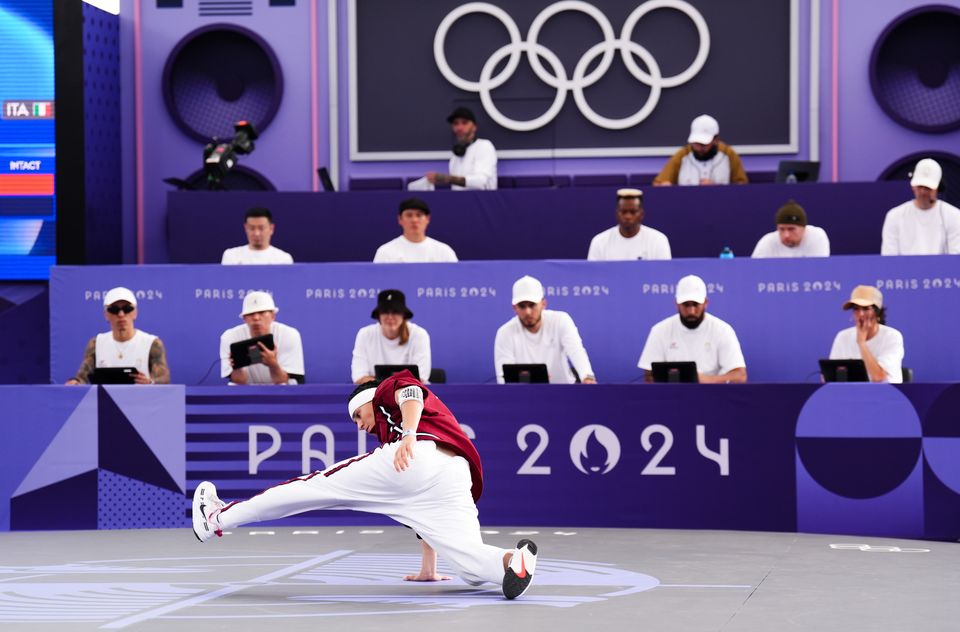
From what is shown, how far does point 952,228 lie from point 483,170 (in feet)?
16.4

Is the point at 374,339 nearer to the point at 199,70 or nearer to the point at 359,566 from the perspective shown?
the point at 359,566

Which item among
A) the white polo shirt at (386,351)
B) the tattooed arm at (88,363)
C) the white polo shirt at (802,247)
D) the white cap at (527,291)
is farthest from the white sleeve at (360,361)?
the white polo shirt at (802,247)

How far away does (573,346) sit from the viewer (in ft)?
36.6

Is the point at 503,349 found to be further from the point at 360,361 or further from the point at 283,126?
the point at 283,126

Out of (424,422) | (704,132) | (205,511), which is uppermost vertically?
(704,132)

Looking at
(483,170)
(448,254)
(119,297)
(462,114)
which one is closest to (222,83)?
(462,114)

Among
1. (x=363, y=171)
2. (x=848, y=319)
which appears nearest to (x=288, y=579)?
(x=848, y=319)

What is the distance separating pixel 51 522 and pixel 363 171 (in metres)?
7.32

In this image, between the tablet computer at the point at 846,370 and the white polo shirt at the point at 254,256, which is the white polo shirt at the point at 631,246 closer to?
the tablet computer at the point at 846,370

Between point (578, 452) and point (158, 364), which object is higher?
point (158, 364)

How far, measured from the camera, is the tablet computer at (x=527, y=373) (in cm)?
1046

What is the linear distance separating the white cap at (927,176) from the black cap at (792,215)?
109cm

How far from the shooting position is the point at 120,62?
16.7 meters

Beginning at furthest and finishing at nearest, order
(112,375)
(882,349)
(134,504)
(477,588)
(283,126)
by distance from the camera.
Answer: (283,126)
(882,349)
(112,375)
(134,504)
(477,588)
